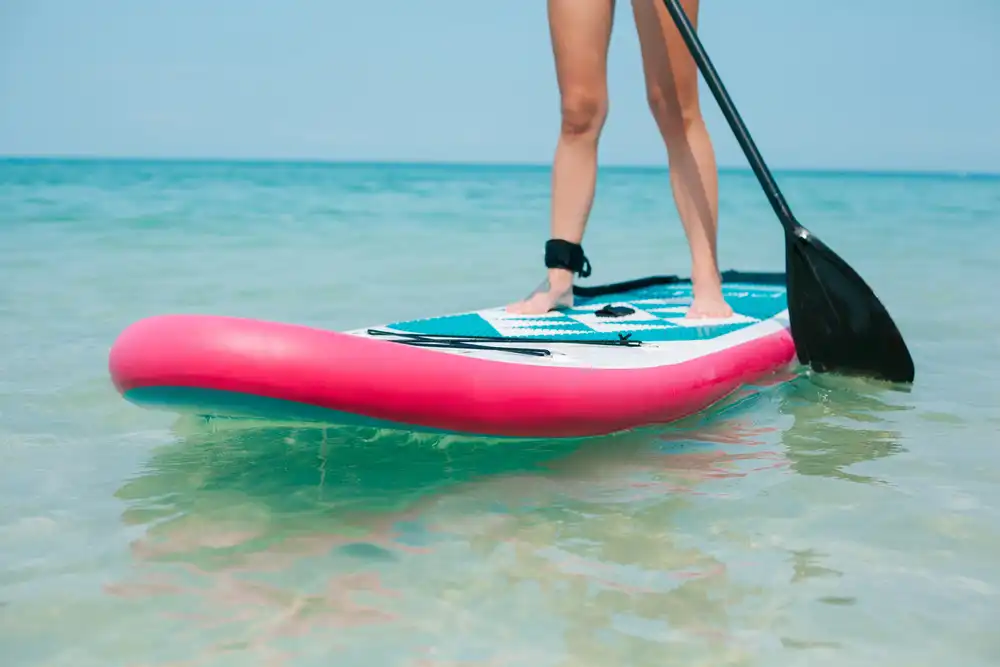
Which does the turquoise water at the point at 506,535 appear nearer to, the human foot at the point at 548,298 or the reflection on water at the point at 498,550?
the reflection on water at the point at 498,550

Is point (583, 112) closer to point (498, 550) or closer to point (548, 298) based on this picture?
point (548, 298)

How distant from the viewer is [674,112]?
3400 mm

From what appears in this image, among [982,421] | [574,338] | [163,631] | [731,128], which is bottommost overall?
[163,631]

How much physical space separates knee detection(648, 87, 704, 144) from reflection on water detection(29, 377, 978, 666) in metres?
1.02

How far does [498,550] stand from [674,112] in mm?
1814

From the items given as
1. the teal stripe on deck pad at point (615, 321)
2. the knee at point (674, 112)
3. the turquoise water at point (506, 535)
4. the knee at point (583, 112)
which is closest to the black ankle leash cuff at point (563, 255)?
the teal stripe on deck pad at point (615, 321)

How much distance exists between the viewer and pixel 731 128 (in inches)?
129

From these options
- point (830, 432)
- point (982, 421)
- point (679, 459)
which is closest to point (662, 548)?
point (679, 459)

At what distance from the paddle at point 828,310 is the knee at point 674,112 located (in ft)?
0.58

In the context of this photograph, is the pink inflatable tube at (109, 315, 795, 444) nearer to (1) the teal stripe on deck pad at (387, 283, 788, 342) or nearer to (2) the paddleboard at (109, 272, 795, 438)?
(2) the paddleboard at (109, 272, 795, 438)

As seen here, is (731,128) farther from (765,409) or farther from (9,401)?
(9,401)

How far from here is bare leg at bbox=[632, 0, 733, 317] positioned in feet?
11.0

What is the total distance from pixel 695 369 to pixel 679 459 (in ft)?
0.99

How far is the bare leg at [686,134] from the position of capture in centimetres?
334
